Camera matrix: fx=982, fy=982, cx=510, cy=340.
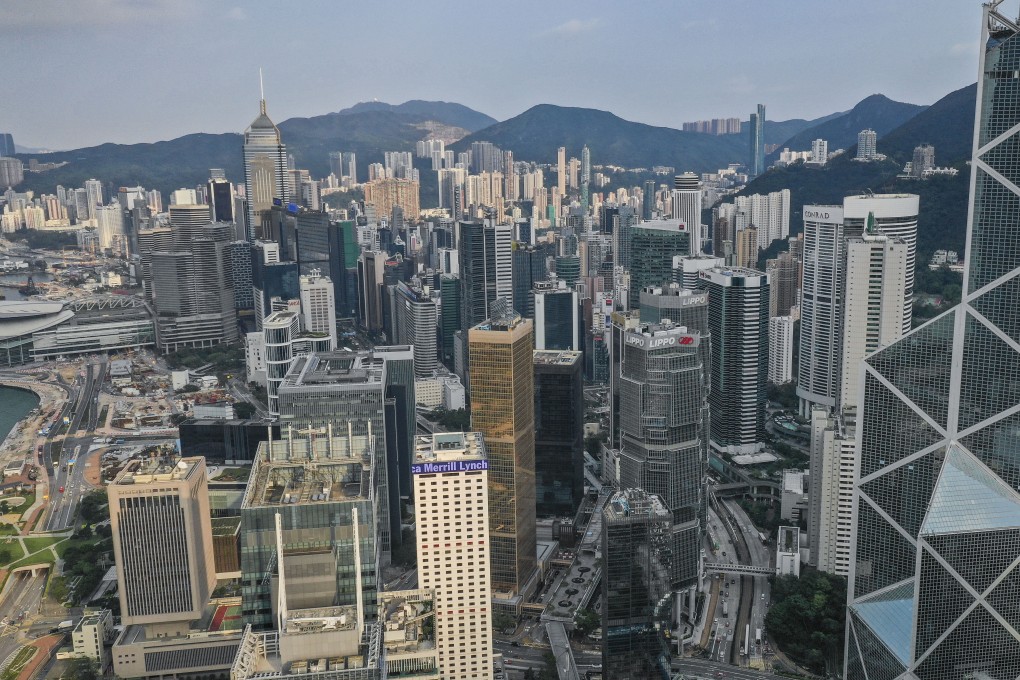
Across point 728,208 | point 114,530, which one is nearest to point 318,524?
point 114,530

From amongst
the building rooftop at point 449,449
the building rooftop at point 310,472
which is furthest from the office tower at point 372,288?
the building rooftop at point 310,472

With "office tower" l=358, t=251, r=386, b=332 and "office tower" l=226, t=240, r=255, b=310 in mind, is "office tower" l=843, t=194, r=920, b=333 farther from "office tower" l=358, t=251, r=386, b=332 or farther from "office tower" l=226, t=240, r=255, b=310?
"office tower" l=226, t=240, r=255, b=310

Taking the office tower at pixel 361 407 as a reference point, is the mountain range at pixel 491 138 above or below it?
above

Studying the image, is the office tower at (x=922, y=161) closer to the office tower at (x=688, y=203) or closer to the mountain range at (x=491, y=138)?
the office tower at (x=688, y=203)

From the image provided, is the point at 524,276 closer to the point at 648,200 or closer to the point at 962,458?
the point at 962,458

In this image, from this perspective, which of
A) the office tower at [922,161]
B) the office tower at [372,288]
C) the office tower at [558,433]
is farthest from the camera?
the office tower at [372,288]

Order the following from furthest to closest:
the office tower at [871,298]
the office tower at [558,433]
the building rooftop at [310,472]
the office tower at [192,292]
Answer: the office tower at [192,292] → the office tower at [871,298] → the office tower at [558,433] → the building rooftop at [310,472]

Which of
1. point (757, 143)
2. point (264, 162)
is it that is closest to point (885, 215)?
point (264, 162)

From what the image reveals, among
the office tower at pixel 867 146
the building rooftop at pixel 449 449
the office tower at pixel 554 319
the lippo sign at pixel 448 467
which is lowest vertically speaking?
the office tower at pixel 554 319
